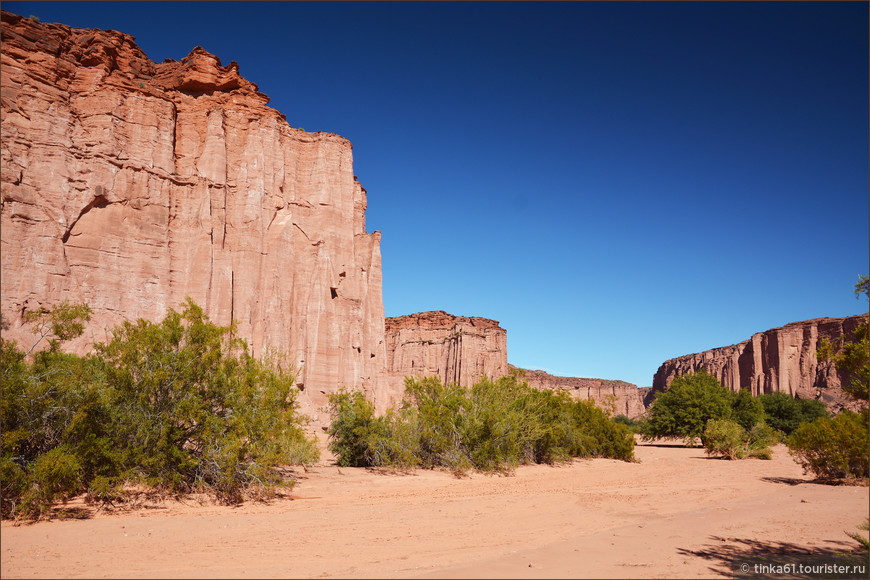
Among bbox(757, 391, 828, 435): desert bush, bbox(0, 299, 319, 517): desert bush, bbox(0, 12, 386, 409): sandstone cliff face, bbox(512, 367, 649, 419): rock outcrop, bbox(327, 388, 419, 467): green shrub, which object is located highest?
bbox(0, 12, 386, 409): sandstone cliff face

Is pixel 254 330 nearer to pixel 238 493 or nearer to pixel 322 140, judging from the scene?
pixel 322 140

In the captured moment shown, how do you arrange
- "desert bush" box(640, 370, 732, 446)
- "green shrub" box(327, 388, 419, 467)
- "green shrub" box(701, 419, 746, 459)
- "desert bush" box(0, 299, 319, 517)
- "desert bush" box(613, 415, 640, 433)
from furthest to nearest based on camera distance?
"desert bush" box(640, 370, 732, 446), "desert bush" box(613, 415, 640, 433), "green shrub" box(701, 419, 746, 459), "green shrub" box(327, 388, 419, 467), "desert bush" box(0, 299, 319, 517)

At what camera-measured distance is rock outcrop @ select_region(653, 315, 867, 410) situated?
7562 cm

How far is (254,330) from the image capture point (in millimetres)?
33344

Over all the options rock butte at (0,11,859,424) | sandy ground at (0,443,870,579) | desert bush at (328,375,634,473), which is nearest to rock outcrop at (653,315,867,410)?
rock butte at (0,11,859,424)

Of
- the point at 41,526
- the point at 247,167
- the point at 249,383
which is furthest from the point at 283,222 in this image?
the point at 41,526

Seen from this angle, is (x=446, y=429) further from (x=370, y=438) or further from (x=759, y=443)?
(x=759, y=443)

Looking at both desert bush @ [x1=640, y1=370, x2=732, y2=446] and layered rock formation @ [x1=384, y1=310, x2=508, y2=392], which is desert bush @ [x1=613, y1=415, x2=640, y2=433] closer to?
desert bush @ [x1=640, y1=370, x2=732, y2=446]

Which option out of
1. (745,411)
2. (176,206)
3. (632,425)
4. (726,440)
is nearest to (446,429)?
(726,440)

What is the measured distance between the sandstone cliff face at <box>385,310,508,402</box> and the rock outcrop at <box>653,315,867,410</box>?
3030 cm

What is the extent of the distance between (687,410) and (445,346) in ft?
173

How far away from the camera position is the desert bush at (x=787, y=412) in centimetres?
4594

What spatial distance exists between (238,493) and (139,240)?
2487cm

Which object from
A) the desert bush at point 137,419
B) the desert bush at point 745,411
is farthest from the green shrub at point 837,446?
the desert bush at point 745,411
